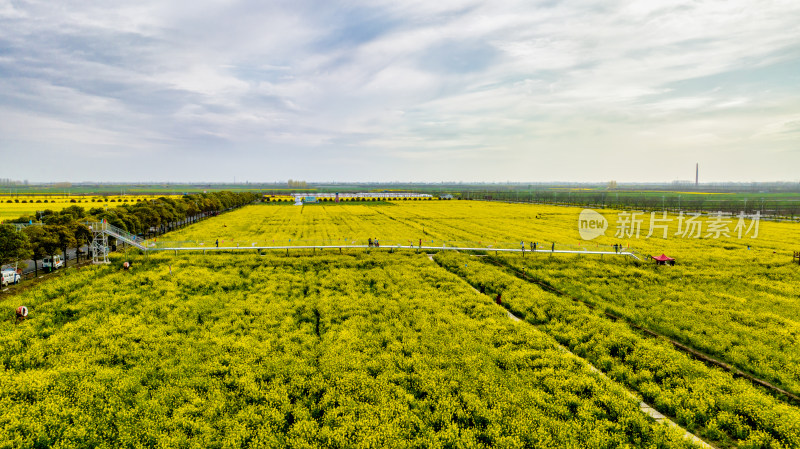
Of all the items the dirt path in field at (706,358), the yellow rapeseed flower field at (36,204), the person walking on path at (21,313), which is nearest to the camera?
the dirt path in field at (706,358)

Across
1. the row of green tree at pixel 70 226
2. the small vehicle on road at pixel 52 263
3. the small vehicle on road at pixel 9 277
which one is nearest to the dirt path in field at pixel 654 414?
the small vehicle on road at pixel 9 277

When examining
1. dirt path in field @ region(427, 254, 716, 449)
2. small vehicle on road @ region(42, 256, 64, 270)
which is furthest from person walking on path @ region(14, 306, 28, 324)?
dirt path in field @ region(427, 254, 716, 449)

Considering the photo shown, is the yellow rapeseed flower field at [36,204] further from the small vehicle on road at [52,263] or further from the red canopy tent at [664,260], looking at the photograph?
the red canopy tent at [664,260]

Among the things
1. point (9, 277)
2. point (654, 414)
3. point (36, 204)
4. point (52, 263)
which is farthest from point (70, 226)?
point (36, 204)

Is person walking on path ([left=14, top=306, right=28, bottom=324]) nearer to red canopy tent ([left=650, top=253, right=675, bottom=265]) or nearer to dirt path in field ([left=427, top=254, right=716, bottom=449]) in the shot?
dirt path in field ([left=427, top=254, right=716, bottom=449])

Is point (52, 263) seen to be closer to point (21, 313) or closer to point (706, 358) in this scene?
point (21, 313)

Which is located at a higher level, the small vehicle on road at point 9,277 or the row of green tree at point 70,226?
the row of green tree at point 70,226

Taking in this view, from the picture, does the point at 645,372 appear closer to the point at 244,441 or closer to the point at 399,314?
the point at 399,314

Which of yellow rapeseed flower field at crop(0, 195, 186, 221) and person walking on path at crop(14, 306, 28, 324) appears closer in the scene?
person walking on path at crop(14, 306, 28, 324)
